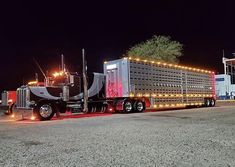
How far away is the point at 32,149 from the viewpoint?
7.25 m

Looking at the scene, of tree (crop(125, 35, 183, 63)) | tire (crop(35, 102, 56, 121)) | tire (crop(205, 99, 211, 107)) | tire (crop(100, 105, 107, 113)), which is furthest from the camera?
tree (crop(125, 35, 183, 63))

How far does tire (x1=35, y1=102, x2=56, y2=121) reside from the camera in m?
16.6

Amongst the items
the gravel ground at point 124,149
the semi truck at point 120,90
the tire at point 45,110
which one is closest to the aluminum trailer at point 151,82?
the semi truck at point 120,90

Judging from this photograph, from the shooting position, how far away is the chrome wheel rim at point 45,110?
55.0 feet

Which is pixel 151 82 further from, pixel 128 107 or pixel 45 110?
pixel 45 110

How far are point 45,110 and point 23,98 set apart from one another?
164cm

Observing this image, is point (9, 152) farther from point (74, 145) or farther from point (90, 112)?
point (90, 112)

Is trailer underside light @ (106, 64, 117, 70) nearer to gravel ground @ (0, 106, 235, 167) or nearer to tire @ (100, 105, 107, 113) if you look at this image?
tire @ (100, 105, 107, 113)

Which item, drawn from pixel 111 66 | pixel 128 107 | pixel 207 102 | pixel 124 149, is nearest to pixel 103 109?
pixel 128 107

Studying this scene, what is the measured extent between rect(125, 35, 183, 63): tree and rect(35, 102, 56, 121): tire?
96.8ft

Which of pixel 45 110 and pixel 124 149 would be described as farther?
pixel 45 110

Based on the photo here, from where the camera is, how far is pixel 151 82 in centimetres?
2191

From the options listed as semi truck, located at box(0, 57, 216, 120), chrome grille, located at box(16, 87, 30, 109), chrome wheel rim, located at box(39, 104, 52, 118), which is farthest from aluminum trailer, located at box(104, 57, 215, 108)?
chrome grille, located at box(16, 87, 30, 109)

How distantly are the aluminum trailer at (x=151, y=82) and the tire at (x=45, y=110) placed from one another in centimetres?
511
